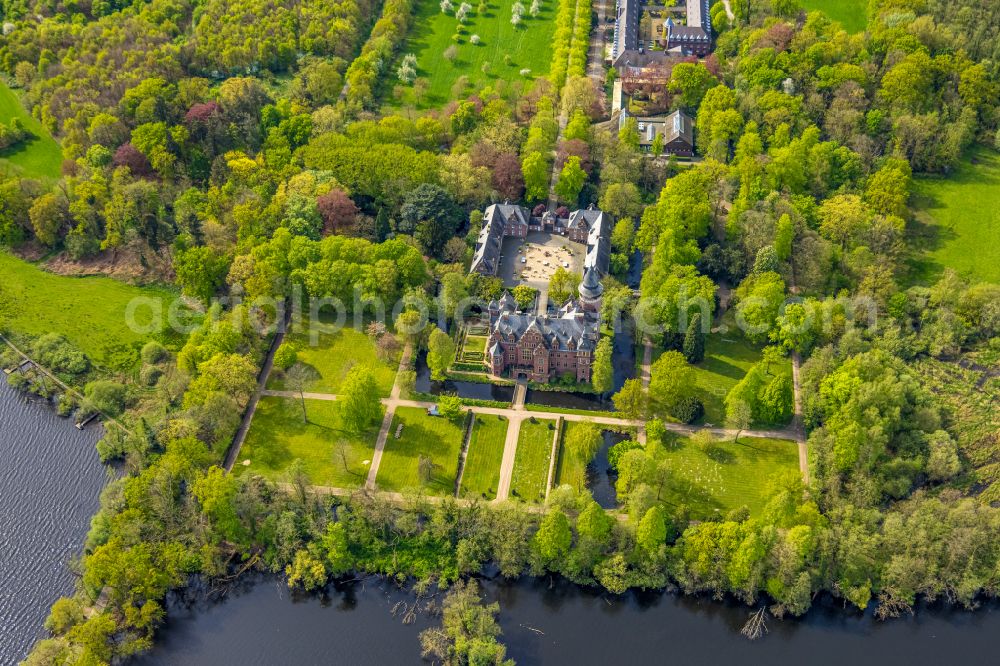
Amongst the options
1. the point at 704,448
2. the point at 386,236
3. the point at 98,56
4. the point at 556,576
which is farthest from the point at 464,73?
the point at 556,576


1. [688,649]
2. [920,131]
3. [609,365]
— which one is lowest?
→ [688,649]

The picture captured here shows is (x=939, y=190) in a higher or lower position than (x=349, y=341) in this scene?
higher

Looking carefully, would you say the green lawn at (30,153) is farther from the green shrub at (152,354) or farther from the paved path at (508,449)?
the paved path at (508,449)

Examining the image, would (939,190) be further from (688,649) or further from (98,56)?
(98,56)

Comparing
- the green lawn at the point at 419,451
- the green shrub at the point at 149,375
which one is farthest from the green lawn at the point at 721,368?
the green shrub at the point at 149,375

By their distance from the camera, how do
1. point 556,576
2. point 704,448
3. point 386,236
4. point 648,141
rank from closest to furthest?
point 556,576
point 704,448
point 386,236
point 648,141

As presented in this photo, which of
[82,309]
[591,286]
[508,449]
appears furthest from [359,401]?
[82,309]

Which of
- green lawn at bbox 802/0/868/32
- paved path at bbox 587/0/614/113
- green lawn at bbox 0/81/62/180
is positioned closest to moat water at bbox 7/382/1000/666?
green lawn at bbox 0/81/62/180

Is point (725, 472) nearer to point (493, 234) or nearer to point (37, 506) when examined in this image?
point (493, 234)
